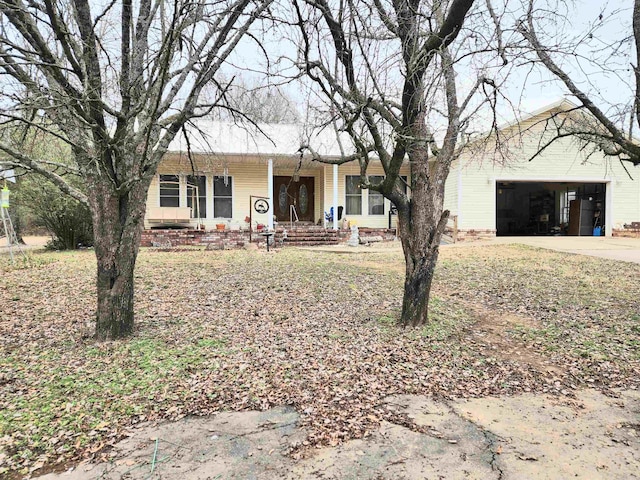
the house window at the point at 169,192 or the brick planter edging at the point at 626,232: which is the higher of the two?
the house window at the point at 169,192

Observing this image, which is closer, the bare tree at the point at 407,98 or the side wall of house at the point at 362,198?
the bare tree at the point at 407,98

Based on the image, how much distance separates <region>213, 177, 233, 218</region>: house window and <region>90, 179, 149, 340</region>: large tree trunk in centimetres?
1111

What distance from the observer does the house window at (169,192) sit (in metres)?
14.8

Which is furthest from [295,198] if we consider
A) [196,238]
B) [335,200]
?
[196,238]

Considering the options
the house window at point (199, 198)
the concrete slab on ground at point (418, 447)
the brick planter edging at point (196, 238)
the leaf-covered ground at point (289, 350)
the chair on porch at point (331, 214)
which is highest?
the house window at point (199, 198)

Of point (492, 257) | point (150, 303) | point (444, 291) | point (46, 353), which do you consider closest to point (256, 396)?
point (46, 353)

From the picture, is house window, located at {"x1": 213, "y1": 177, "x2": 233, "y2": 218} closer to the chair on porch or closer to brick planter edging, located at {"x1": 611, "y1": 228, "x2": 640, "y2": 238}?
the chair on porch

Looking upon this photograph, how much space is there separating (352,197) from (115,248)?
40.8 ft

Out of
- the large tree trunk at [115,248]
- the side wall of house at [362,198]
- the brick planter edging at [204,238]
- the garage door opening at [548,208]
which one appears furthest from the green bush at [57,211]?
the garage door opening at [548,208]

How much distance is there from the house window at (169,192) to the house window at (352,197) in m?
6.46

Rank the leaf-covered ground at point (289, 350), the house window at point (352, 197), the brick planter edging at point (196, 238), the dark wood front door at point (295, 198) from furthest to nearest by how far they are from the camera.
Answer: the dark wood front door at point (295, 198)
the house window at point (352, 197)
the brick planter edging at point (196, 238)
the leaf-covered ground at point (289, 350)

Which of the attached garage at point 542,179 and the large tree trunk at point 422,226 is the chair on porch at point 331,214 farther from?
the large tree trunk at point 422,226

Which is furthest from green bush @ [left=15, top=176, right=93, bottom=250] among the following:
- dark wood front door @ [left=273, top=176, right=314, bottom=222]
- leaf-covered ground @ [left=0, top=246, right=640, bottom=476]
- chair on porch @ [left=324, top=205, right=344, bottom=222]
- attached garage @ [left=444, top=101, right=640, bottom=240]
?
attached garage @ [left=444, top=101, right=640, bottom=240]

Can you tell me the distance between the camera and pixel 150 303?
19.4 feet
